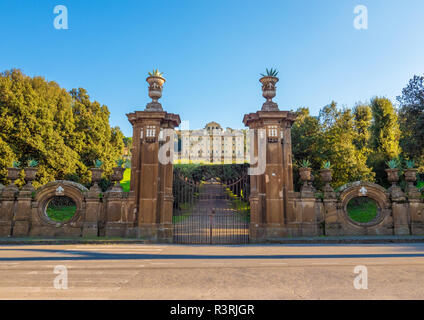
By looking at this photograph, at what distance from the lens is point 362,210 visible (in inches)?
974

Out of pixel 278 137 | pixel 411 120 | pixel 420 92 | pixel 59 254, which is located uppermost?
pixel 420 92

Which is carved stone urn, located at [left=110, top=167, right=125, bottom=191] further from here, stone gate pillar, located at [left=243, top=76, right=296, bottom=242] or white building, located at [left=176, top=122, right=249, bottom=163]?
white building, located at [left=176, top=122, right=249, bottom=163]

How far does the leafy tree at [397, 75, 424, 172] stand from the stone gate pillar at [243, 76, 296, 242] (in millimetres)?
11375

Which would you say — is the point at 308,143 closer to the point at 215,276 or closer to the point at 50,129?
the point at 215,276

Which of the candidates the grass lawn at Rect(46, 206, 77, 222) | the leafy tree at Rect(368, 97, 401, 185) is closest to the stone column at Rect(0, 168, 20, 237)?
the grass lawn at Rect(46, 206, 77, 222)

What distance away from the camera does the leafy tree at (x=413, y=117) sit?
18.7m

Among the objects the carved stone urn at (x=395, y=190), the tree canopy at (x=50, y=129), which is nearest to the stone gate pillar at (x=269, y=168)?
the carved stone urn at (x=395, y=190)

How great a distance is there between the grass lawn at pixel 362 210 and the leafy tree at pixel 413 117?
234 inches

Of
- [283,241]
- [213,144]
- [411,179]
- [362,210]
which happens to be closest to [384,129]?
[362,210]

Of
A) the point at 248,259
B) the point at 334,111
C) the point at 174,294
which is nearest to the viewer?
the point at 174,294

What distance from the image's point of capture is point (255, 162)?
13.4m
